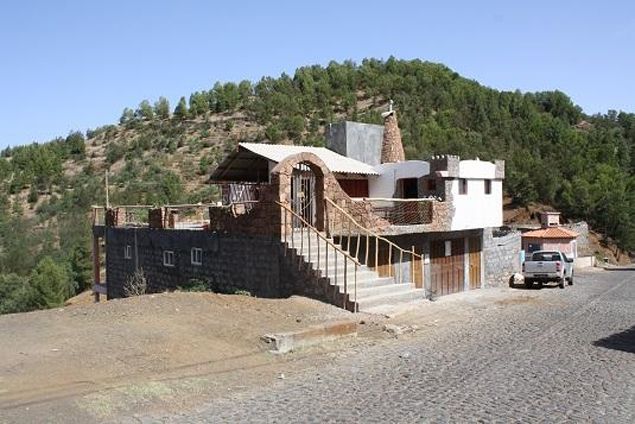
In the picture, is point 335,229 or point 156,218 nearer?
point 335,229

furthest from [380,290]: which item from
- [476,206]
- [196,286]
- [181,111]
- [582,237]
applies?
[181,111]

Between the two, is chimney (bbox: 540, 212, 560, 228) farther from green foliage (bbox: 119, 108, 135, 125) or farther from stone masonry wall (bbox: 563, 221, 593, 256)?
green foliage (bbox: 119, 108, 135, 125)

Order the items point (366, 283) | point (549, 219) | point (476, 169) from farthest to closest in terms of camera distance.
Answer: point (549, 219) < point (476, 169) < point (366, 283)

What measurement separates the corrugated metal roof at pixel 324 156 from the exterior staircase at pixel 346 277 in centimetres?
503

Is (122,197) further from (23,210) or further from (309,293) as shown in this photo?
(309,293)

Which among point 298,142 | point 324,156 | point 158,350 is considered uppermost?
point 298,142

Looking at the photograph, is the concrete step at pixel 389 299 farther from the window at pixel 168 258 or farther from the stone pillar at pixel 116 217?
the stone pillar at pixel 116 217

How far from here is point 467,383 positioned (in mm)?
9273

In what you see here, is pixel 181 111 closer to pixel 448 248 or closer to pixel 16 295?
pixel 16 295

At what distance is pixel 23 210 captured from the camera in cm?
6125

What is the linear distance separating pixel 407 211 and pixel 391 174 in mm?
4215

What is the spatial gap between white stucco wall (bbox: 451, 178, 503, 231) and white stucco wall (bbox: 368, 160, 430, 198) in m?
1.51

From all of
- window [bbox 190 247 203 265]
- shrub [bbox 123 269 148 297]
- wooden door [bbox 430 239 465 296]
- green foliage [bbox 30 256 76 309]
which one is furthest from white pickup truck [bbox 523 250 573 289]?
green foliage [bbox 30 256 76 309]

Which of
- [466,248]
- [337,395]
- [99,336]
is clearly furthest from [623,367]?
[466,248]
